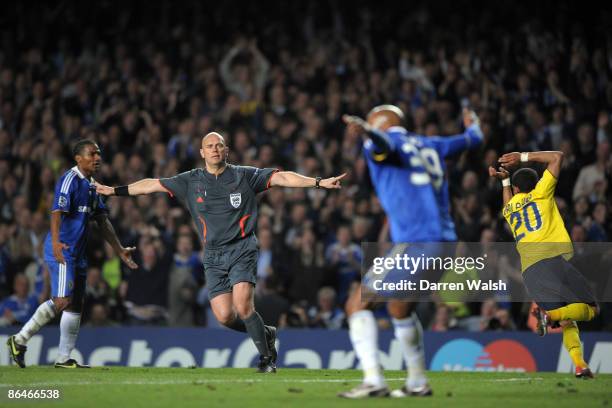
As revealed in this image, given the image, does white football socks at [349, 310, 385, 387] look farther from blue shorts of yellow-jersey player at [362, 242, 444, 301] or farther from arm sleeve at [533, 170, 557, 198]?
arm sleeve at [533, 170, 557, 198]

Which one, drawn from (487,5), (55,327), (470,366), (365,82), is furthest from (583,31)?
(55,327)

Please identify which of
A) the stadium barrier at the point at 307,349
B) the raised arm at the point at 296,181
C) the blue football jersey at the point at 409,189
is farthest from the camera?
the stadium barrier at the point at 307,349

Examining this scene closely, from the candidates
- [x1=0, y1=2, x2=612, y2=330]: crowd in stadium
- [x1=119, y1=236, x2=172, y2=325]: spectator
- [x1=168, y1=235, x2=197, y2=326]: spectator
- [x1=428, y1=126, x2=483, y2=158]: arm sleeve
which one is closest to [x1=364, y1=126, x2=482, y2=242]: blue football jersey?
[x1=428, y1=126, x2=483, y2=158]: arm sleeve

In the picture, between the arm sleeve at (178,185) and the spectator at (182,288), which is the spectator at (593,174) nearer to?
the spectator at (182,288)

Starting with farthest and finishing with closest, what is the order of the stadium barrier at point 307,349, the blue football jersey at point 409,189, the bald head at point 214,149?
the stadium barrier at point 307,349
the bald head at point 214,149
the blue football jersey at point 409,189

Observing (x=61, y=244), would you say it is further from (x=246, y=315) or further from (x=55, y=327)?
(x=55, y=327)

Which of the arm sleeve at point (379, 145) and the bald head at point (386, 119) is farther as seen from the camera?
the bald head at point (386, 119)

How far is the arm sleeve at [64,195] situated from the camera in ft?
39.2

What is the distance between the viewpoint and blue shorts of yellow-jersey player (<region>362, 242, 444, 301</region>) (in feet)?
27.3

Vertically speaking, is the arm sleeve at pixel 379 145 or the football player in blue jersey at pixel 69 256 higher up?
the arm sleeve at pixel 379 145

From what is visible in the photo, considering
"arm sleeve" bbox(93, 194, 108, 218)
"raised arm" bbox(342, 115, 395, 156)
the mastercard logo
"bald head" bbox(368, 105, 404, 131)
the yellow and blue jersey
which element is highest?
"bald head" bbox(368, 105, 404, 131)

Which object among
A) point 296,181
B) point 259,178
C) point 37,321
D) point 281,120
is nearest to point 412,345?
point 296,181

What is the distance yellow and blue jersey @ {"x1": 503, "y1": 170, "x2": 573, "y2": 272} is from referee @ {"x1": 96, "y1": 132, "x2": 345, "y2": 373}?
257 centimetres

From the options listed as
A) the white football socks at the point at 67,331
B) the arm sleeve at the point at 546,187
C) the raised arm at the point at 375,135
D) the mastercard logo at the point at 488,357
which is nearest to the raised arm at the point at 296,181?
the raised arm at the point at 375,135
